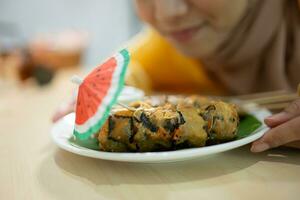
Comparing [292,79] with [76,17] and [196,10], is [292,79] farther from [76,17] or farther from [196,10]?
[76,17]

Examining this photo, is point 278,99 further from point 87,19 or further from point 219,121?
point 87,19

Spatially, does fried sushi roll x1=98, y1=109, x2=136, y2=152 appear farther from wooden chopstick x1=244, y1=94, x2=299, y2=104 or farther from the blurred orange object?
the blurred orange object

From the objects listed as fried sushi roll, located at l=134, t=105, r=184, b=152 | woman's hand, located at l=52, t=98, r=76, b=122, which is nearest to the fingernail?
fried sushi roll, located at l=134, t=105, r=184, b=152

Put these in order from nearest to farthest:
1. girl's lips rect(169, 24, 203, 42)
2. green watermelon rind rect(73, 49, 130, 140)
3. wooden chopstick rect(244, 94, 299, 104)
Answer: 1. green watermelon rind rect(73, 49, 130, 140)
2. wooden chopstick rect(244, 94, 299, 104)
3. girl's lips rect(169, 24, 203, 42)

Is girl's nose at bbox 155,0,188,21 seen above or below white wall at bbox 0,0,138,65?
above

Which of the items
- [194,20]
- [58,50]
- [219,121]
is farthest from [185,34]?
[58,50]

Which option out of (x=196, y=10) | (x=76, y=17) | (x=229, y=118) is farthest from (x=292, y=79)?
(x=76, y=17)

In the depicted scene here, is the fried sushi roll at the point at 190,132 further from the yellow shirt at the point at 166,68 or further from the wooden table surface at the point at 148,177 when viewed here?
the yellow shirt at the point at 166,68

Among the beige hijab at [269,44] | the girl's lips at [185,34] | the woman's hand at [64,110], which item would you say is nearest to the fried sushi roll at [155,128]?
the woman's hand at [64,110]
